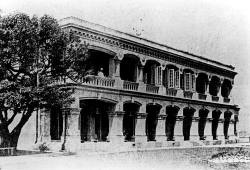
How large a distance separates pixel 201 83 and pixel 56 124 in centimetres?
1786

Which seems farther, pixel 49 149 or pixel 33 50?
pixel 49 149

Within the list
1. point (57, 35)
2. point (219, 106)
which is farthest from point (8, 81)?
point (219, 106)

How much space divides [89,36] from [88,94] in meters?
3.74

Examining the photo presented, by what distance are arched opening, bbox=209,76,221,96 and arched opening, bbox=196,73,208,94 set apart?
6.99 ft

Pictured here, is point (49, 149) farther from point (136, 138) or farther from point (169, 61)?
point (169, 61)

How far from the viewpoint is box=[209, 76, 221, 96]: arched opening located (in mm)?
39125

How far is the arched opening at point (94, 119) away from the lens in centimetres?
2527

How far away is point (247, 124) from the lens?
46.0 meters

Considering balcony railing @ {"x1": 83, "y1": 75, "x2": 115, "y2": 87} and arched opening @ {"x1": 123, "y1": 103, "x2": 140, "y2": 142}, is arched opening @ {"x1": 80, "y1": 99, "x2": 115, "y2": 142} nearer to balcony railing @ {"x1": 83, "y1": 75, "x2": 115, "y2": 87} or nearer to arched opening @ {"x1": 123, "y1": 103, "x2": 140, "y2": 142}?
balcony railing @ {"x1": 83, "y1": 75, "x2": 115, "y2": 87}

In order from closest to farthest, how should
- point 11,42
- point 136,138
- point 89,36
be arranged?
point 11,42 → point 89,36 → point 136,138

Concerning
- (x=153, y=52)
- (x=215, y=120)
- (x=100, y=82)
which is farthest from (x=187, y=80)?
(x=100, y=82)

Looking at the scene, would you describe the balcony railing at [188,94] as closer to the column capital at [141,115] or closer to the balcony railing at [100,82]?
the column capital at [141,115]

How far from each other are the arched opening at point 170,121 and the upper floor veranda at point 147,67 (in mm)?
1506

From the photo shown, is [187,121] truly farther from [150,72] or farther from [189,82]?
[150,72]
